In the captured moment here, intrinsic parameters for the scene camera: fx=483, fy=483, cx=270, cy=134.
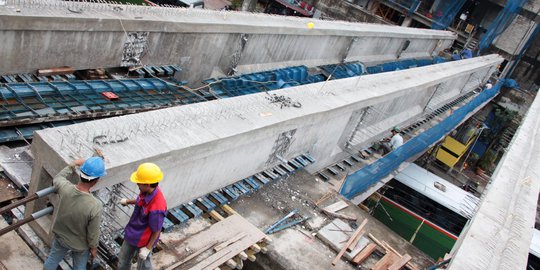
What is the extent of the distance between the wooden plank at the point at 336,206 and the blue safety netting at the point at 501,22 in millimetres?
33003

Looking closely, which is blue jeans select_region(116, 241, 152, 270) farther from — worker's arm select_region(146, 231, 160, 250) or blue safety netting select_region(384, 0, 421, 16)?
blue safety netting select_region(384, 0, 421, 16)

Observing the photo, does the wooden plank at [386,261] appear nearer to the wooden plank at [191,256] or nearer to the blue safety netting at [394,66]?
the wooden plank at [191,256]

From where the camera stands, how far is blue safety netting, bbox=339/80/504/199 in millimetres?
11609

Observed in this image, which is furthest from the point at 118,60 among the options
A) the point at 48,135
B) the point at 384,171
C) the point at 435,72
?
the point at 435,72

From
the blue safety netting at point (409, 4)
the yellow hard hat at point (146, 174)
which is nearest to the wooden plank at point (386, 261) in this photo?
the yellow hard hat at point (146, 174)

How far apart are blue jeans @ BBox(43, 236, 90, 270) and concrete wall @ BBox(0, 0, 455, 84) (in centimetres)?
541

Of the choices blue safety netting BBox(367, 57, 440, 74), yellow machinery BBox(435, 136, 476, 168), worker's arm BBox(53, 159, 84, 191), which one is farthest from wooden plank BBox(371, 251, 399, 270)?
yellow machinery BBox(435, 136, 476, 168)

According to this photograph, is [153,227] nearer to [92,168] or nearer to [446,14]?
[92,168]

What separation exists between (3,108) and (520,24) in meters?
41.0

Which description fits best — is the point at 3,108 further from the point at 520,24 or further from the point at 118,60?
the point at 520,24

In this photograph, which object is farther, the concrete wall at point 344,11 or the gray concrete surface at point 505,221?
the concrete wall at point 344,11

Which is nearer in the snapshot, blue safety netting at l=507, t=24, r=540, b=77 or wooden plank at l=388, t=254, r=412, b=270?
wooden plank at l=388, t=254, r=412, b=270

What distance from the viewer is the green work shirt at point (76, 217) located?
5.16m

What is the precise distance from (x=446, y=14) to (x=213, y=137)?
1476 inches
